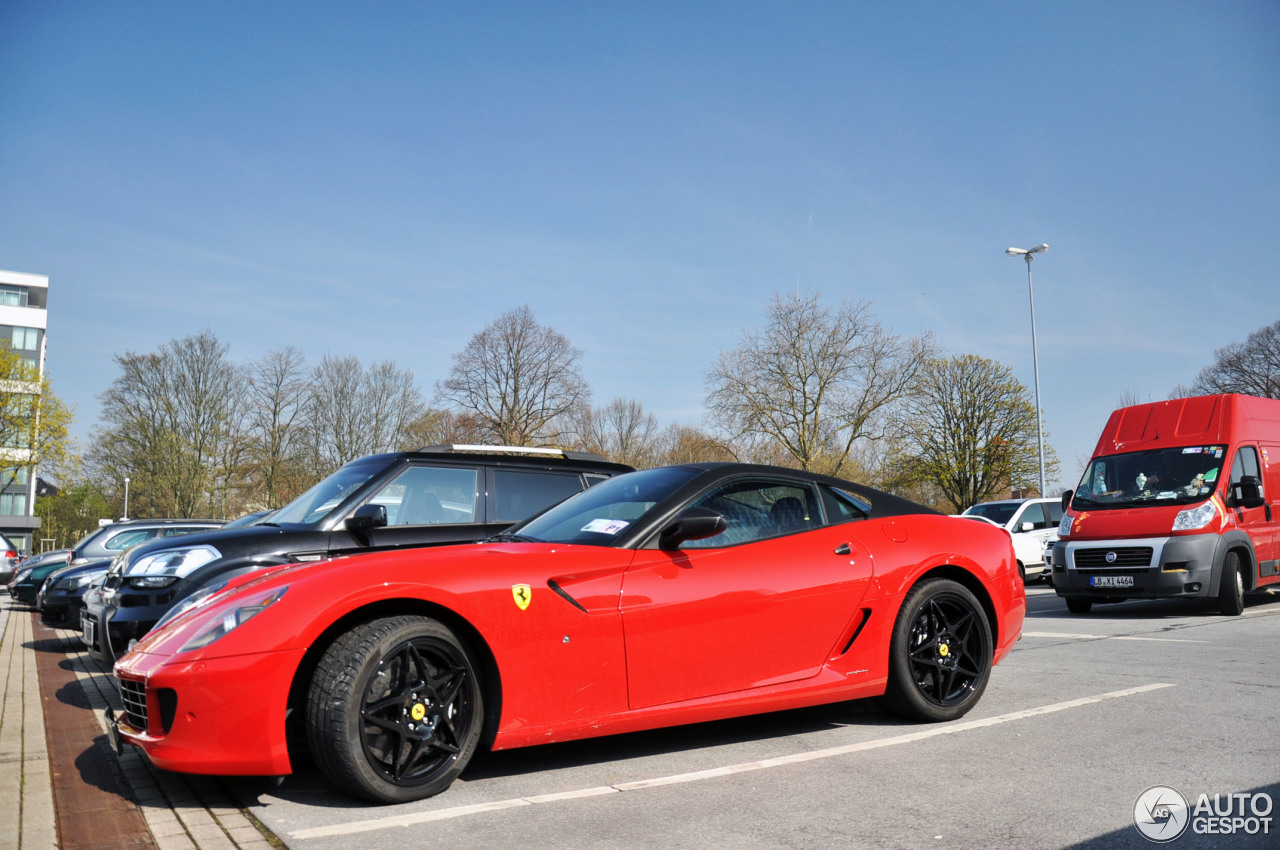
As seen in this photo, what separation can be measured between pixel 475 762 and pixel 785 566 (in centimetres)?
173

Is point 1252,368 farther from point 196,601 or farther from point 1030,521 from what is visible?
point 196,601

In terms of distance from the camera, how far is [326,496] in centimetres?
680

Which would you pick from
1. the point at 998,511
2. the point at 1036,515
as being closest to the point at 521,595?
the point at 998,511

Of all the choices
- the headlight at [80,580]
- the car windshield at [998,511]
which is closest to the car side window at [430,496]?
the headlight at [80,580]

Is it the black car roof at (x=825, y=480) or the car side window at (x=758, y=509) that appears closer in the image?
the car side window at (x=758, y=509)

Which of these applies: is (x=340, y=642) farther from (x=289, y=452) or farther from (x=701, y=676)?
(x=289, y=452)

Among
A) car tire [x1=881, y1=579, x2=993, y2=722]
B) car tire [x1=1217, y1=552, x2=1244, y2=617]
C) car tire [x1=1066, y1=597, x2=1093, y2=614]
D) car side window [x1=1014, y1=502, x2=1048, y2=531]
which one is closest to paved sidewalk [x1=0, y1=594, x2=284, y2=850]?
car tire [x1=881, y1=579, x2=993, y2=722]

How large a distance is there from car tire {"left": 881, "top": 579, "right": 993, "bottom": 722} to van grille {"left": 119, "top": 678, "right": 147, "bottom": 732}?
3.49 m

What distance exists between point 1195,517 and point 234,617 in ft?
36.2

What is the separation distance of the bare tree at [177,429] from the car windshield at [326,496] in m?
43.8

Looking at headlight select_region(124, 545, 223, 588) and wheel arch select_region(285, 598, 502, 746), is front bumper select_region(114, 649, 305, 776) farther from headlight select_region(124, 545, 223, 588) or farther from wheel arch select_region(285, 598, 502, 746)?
headlight select_region(124, 545, 223, 588)

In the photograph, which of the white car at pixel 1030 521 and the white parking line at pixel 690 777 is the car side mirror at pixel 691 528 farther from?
the white car at pixel 1030 521

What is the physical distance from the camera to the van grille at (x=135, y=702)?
3.79 meters

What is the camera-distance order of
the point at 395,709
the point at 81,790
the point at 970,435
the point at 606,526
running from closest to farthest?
the point at 395,709 → the point at 81,790 → the point at 606,526 → the point at 970,435
